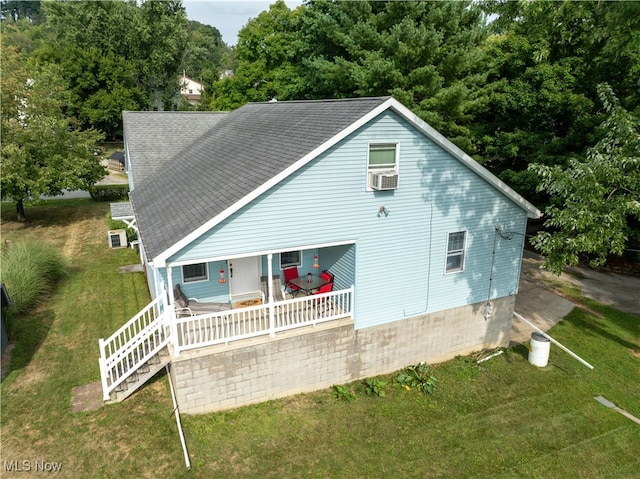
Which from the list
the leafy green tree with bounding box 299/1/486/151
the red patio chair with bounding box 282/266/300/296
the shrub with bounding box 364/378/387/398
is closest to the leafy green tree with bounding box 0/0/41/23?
the leafy green tree with bounding box 299/1/486/151

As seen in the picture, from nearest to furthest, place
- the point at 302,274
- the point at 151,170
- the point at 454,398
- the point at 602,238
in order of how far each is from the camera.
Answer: the point at 602,238 → the point at 454,398 → the point at 302,274 → the point at 151,170

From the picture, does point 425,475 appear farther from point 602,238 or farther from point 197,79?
point 197,79

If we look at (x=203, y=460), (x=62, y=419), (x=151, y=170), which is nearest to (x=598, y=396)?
(x=203, y=460)

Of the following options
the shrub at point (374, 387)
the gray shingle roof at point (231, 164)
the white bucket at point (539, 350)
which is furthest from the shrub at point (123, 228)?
the white bucket at point (539, 350)

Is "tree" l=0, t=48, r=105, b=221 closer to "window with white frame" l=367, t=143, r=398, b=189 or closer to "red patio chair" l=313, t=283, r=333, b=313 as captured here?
"red patio chair" l=313, t=283, r=333, b=313

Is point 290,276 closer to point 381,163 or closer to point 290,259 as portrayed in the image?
point 290,259

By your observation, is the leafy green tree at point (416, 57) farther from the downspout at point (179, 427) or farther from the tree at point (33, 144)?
the downspout at point (179, 427)
